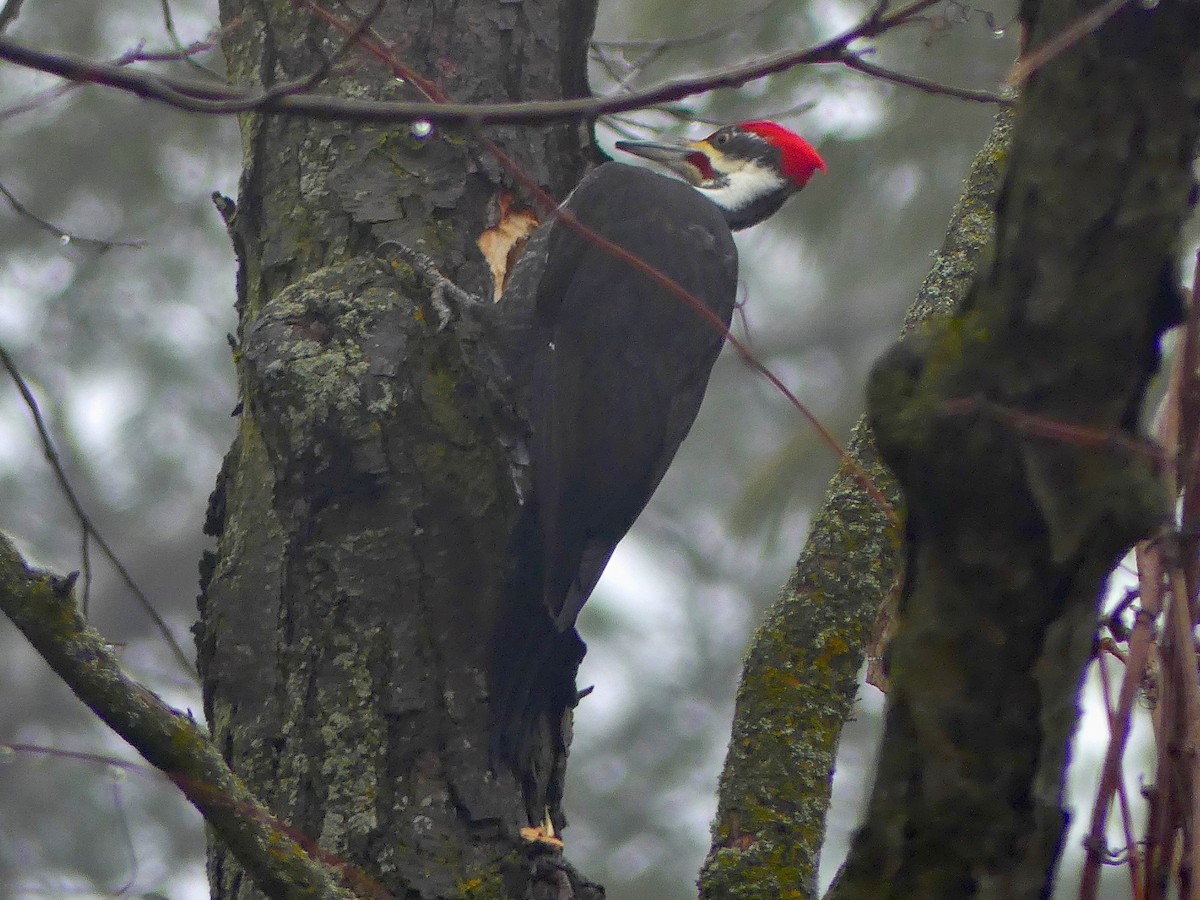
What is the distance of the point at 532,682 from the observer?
2.27 meters

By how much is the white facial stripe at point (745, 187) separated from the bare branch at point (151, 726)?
2.81 meters

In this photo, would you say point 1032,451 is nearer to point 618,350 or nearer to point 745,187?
point 618,350

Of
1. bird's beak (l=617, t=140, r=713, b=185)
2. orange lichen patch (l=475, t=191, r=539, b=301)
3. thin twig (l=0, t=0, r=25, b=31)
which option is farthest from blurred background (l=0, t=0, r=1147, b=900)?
thin twig (l=0, t=0, r=25, b=31)

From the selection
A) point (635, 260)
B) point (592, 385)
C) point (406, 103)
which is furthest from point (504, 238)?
point (406, 103)

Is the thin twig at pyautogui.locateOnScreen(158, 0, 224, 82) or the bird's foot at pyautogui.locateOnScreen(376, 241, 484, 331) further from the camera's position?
the bird's foot at pyautogui.locateOnScreen(376, 241, 484, 331)

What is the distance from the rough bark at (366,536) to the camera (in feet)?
6.83

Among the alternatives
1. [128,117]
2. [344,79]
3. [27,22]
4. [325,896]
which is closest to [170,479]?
[128,117]

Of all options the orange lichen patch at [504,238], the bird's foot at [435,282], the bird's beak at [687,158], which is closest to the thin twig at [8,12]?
the bird's foot at [435,282]

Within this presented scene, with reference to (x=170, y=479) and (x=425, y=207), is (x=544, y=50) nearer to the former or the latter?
(x=425, y=207)

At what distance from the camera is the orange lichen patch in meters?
2.74

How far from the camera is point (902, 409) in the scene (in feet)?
3.65

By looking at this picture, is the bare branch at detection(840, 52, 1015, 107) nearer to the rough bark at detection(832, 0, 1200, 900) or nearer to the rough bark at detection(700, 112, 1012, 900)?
the rough bark at detection(832, 0, 1200, 900)

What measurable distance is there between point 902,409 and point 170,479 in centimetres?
760

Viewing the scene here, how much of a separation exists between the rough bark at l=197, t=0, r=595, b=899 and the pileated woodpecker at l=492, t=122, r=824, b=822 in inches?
3.5
